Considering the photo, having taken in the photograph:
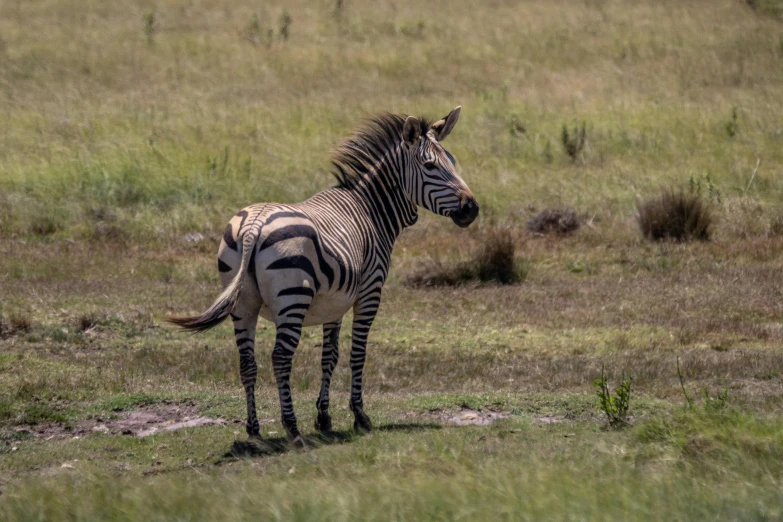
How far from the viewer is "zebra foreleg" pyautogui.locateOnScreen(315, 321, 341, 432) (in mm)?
9141

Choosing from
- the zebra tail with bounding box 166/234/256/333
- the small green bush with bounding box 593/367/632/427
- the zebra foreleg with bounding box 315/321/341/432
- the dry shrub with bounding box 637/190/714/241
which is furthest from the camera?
the dry shrub with bounding box 637/190/714/241

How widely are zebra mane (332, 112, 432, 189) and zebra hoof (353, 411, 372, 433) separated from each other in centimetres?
217

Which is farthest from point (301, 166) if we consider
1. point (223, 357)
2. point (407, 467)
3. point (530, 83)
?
point (407, 467)

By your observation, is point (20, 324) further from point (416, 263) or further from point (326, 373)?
point (416, 263)

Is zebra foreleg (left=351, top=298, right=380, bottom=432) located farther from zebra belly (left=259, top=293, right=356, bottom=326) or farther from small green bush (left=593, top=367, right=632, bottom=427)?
small green bush (left=593, top=367, right=632, bottom=427)

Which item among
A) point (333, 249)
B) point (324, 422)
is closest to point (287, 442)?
point (324, 422)

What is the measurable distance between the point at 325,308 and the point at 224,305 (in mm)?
1125

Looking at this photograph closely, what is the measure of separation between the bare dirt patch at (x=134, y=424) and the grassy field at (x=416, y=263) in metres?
0.04

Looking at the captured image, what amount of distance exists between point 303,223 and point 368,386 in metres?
3.33

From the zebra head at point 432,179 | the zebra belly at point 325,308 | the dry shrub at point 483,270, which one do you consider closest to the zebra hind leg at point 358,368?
the zebra belly at point 325,308

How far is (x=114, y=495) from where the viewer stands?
5.87 m

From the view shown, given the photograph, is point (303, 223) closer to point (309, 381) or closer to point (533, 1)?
point (309, 381)

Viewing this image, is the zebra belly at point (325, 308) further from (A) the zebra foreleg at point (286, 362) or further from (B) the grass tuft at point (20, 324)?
(B) the grass tuft at point (20, 324)

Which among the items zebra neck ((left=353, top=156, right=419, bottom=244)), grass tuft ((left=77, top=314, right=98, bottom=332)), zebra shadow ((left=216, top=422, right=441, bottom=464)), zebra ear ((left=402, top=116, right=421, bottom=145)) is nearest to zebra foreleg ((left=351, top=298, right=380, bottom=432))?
zebra shadow ((left=216, top=422, right=441, bottom=464))
